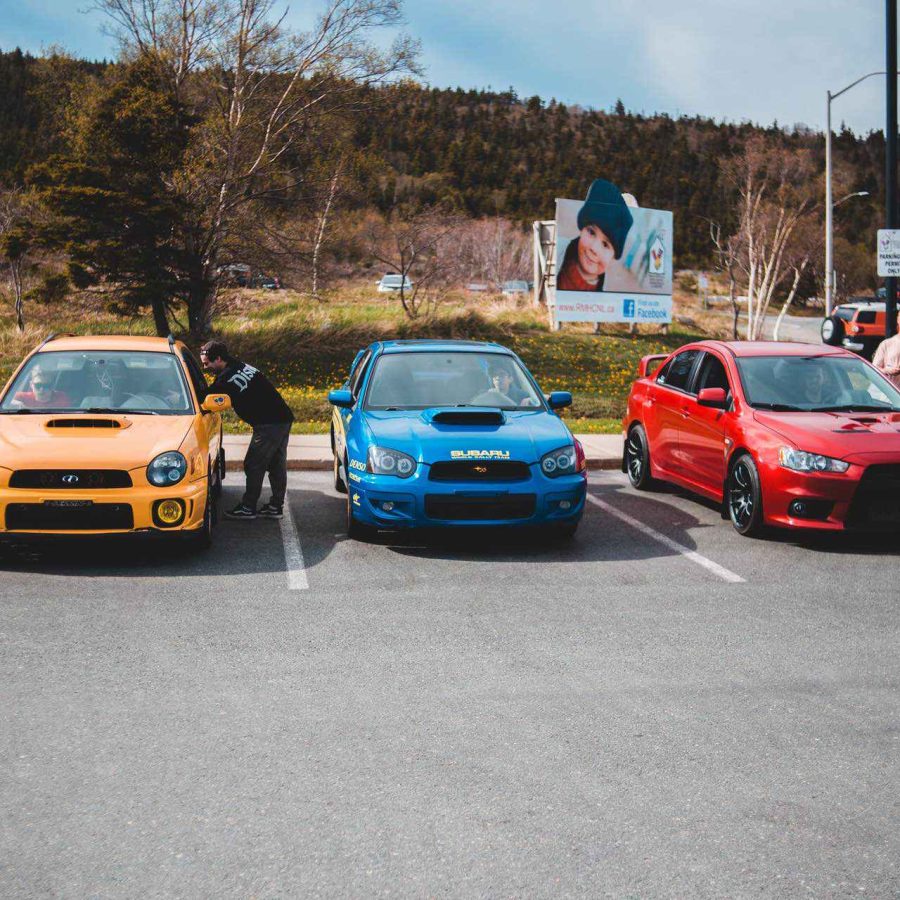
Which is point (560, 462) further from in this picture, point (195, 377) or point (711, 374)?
point (195, 377)

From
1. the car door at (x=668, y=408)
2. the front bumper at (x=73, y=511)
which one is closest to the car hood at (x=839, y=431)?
the car door at (x=668, y=408)

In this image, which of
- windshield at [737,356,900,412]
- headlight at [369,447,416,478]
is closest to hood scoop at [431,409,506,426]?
headlight at [369,447,416,478]

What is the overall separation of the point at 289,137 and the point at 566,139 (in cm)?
10447

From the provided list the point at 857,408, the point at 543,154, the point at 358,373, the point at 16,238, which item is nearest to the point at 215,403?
the point at 358,373

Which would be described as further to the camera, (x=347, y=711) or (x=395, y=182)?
(x=395, y=182)

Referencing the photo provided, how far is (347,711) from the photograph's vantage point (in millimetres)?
4953

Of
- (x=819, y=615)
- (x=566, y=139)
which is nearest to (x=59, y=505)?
(x=819, y=615)

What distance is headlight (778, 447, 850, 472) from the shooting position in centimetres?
856

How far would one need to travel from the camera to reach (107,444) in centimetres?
803

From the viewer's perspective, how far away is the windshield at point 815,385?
9.74 metres

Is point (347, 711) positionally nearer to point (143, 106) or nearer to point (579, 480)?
point (579, 480)

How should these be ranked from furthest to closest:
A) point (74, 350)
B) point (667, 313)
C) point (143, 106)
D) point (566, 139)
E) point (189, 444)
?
point (566, 139) < point (667, 313) < point (143, 106) < point (74, 350) < point (189, 444)

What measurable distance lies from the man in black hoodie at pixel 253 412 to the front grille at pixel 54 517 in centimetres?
213

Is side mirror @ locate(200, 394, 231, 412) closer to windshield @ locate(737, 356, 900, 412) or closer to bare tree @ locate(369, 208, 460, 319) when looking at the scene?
windshield @ locate(737, 356, 900, 412)
